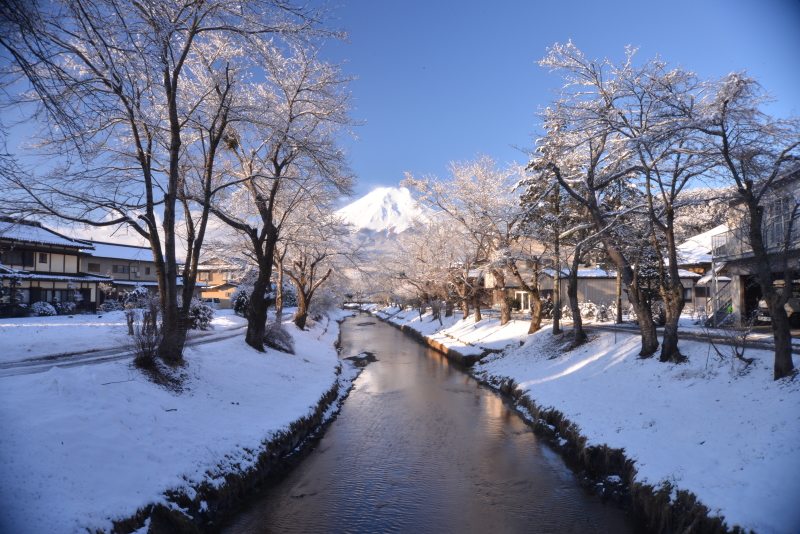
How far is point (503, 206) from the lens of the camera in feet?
81.3

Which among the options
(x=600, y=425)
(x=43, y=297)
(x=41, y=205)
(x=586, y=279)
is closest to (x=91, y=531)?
(x=41, y=205)

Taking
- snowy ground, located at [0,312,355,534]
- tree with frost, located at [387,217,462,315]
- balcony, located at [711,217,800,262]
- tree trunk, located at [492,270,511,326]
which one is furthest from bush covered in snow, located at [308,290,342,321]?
snowy ground, located at [0,312,355,534]

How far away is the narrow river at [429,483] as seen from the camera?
723cm

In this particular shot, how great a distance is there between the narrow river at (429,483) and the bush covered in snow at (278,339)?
455 centimetres

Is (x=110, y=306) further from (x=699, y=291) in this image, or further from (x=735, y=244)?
(x=699, y=291)

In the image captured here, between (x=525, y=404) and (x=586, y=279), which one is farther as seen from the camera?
(x=586, y=279)

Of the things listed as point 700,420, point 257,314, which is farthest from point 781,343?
point 257,314

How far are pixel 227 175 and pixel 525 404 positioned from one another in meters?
12.6

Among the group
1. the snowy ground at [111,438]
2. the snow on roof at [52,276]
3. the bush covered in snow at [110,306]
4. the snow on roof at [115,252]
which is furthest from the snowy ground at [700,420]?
the snow on roof at [115,252]

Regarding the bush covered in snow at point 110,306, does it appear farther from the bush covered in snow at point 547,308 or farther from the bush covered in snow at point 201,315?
the bush covered in snow at point 547,308

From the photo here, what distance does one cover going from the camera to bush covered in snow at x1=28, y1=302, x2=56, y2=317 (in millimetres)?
26422

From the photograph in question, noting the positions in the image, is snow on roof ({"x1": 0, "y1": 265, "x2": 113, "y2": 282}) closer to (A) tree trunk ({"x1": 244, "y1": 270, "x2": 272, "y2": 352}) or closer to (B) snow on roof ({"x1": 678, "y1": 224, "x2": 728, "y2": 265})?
(A) tree trunk ({"x1": 244, "y1": 270, "x2": 272, "y2": 352})

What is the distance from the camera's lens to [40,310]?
2664 centimetres

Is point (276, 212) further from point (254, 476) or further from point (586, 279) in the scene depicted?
point (586, 279)
